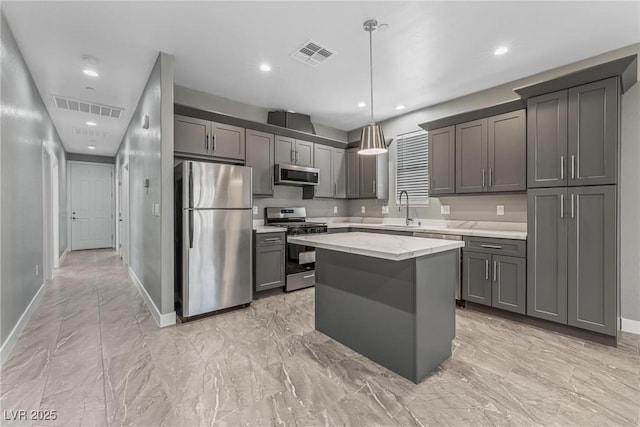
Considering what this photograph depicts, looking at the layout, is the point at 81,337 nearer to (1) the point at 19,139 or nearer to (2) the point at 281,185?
(1) the point at 19,139

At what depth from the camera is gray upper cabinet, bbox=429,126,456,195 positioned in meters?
3.82

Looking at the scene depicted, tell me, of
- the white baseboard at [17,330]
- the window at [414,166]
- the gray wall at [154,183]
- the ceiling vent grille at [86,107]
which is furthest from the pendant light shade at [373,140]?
the ceiling vent grille at [86,107]

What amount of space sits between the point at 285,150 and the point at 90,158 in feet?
22.3

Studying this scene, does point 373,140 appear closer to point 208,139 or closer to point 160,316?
point 208,139

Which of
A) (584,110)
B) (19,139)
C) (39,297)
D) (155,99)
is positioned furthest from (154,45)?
(584,110)

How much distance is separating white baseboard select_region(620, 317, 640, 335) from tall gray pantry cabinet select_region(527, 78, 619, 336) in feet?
1.76

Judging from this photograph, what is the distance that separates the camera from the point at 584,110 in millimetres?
2672

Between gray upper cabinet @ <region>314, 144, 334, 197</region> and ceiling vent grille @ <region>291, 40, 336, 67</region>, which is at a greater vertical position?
ceiling vent grille @ <region>291, 40, 336, 67</region>

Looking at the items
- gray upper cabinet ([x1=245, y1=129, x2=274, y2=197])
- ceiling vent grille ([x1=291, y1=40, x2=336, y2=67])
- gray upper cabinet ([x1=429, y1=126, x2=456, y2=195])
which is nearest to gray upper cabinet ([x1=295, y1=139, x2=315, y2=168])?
gray upper cabinet ([x1=245, y1=129, x2=274, y2=197])

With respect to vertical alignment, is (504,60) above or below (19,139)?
above

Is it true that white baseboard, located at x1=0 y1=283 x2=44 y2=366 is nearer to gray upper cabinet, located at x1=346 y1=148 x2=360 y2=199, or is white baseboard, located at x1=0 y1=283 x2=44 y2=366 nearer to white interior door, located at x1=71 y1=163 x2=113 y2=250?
gray upper cabinet, located at x1=346 y1=148 x2=360 y2=199

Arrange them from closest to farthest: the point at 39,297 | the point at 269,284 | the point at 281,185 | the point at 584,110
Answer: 1. the point at 584,110
2. the point at 39,297
3. the point at 269,284
4. the point at 281,185

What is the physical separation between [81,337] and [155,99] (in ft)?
8.08

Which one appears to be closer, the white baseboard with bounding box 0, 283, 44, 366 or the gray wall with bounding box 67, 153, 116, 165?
the white baseboard with bounding box 0, 283, 44, 366
